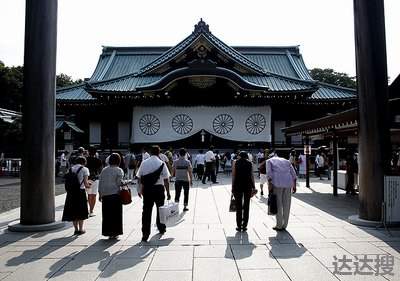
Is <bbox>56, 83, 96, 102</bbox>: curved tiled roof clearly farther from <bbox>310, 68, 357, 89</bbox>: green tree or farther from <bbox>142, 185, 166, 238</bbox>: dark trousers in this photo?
<bbox>310, 68, 357, 89</bbox>: green tree

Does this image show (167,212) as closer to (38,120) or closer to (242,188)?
(242,188)

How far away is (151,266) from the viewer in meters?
5.73

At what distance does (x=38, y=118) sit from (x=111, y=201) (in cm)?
270

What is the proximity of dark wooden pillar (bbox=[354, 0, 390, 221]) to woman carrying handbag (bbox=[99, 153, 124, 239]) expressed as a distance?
203 inches

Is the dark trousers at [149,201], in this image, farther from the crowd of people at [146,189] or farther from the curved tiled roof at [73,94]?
the curved tiled roof at [73,94]

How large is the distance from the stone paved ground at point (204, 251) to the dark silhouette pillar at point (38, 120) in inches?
27.0

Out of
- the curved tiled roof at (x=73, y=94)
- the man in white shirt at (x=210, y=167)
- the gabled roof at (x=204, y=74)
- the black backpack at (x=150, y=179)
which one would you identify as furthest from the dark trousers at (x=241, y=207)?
the curved tiled roof at (x=73, y=94)

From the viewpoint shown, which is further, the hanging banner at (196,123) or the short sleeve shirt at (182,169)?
the hanging banner at (196,123)

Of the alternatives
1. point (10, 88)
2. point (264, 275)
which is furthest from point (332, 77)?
point (264, 275)

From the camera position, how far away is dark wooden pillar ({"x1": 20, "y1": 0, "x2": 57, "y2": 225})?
8602 millimetres

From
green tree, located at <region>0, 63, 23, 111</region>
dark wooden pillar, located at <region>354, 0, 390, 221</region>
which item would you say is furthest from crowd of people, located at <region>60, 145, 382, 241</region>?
green tree, located at <region>0, 63, 23, 111</region>

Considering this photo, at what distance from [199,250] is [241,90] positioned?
63.7 feet

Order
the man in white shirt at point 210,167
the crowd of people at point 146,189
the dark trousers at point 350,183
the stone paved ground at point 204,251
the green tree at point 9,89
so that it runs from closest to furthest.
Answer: the stone paved ground at point 204,251 → the crowd of people at point 146,189 → the dark trousers at point 350,183 → the man in white shirt at point 210,167 → the green tree at point 9,89

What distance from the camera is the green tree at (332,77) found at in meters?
65.1
